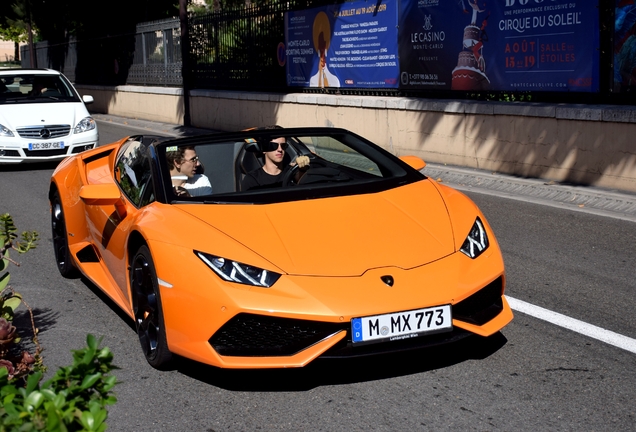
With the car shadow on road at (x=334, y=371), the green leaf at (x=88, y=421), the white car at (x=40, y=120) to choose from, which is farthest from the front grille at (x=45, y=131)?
the green leaf at (x=88, y=421)

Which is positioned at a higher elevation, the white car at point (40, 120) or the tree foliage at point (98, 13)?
the tree foliage at point (98, 13)

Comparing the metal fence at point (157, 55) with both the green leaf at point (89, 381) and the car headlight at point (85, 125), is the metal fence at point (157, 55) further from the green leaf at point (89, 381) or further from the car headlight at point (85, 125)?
the green leaf at point (89, 381)

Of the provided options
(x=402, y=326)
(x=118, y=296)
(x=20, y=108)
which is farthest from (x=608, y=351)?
(x=20, y=108)

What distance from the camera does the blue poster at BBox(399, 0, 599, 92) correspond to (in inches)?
437

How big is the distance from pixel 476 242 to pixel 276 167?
167cm

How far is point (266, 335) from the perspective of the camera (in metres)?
4.30

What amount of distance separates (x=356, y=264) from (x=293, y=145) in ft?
6.10

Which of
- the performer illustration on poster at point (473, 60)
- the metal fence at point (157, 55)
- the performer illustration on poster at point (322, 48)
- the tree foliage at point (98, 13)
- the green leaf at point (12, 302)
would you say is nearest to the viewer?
the green leaf at point (12, 302)

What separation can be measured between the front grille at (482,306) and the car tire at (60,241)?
11.7 ft

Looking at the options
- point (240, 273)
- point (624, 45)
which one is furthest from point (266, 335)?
point (624, 45)

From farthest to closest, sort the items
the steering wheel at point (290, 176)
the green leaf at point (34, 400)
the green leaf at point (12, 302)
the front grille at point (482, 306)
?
the steering wheel at point (290, 176), the green leaf at point (12, 302), the front grille at point (482, 306), the green leaf at point (34, 400)

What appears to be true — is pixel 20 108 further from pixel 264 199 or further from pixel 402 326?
pixel 402 326

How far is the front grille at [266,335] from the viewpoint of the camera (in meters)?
4.23

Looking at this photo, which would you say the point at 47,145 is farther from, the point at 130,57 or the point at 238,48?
the point at 130,57
